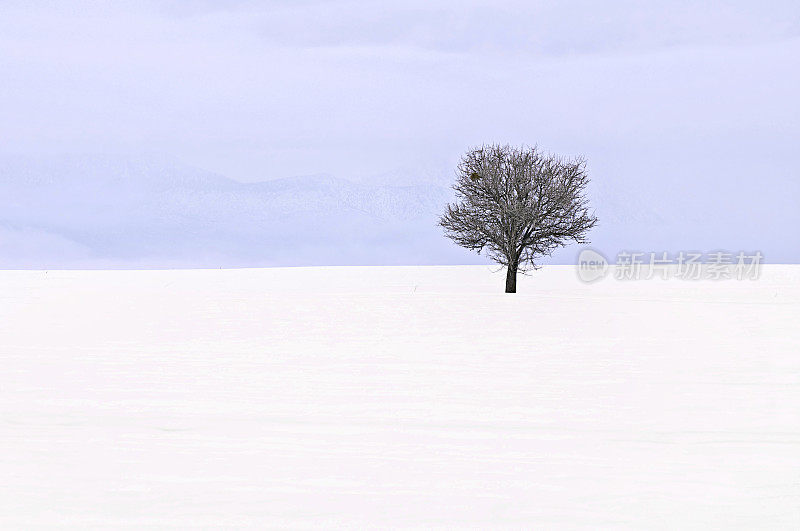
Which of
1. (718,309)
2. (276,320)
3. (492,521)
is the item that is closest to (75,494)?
(492,521)

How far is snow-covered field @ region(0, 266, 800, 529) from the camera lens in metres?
5.52

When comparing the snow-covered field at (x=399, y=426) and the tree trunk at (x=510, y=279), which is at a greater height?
the tree trunk at (x=510, y=279)

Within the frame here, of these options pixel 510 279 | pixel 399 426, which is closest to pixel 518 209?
pixel 510 279

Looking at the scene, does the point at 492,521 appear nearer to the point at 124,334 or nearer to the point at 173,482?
the point at 173,482

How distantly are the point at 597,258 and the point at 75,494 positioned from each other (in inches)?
1693

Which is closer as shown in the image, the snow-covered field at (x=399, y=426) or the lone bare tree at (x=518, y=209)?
the snow-covered field at (x=399, y=426)

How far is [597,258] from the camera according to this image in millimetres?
46906

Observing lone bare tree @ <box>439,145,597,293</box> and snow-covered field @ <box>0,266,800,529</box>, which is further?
lone bare tree @ <box>439,145,597,293</box>

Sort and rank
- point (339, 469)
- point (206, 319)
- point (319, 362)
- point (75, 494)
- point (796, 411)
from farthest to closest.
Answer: point (206, 319), point (319, 362), point (796, 411), point (339, 469), point (75, 494)

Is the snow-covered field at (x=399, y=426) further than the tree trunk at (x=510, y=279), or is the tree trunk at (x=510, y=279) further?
the tree trunk at (x=510, y=279)

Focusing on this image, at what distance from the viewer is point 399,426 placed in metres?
7.89

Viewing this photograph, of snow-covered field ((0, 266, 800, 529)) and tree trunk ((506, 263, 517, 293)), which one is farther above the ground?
tree trunk ((506, 263, 517, 293))

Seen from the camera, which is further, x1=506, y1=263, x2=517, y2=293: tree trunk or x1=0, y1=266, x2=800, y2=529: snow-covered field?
x1=506, y1=263, x2=517, y2=293: tree trunk

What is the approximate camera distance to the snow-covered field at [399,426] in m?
5.52
